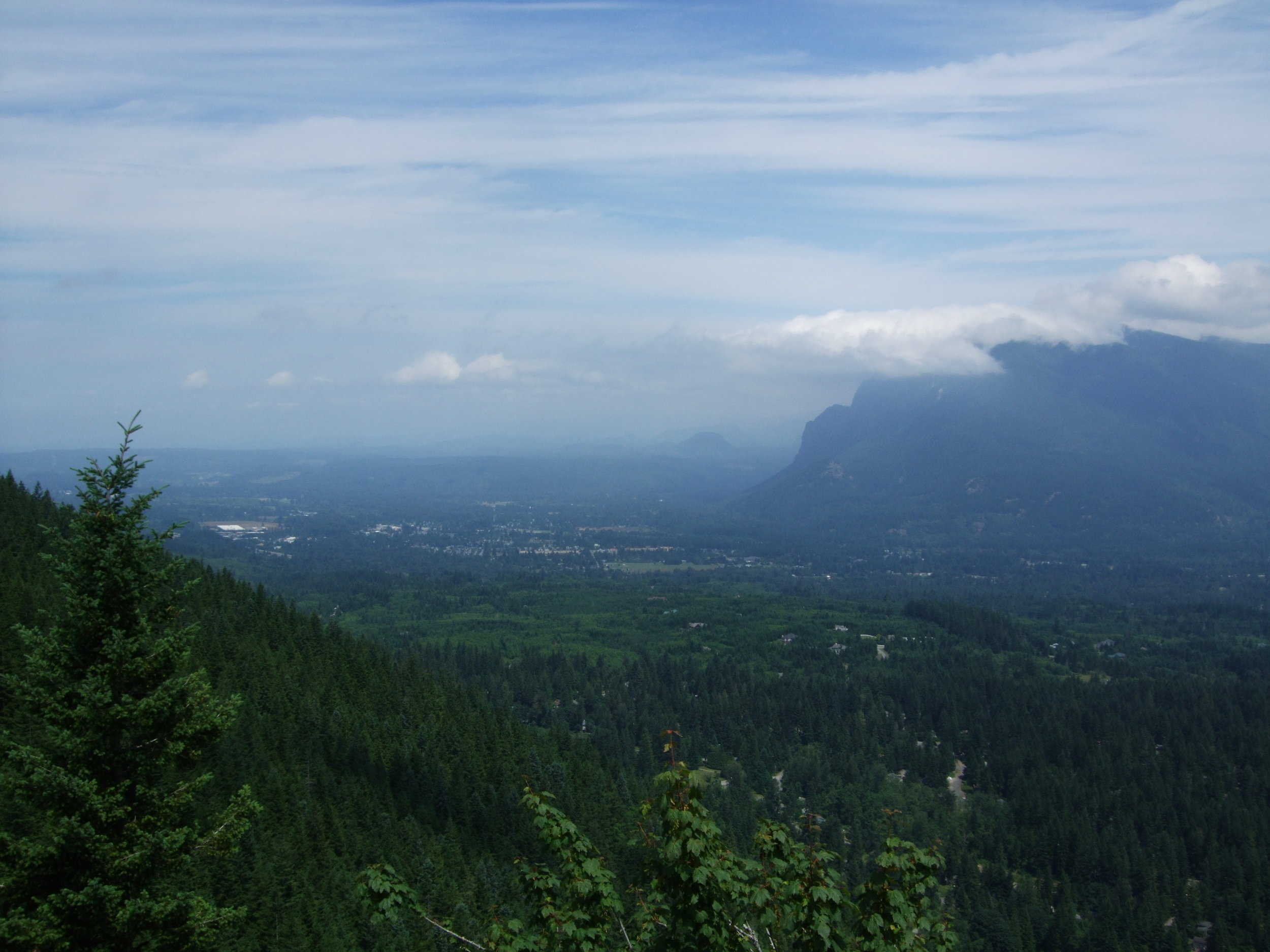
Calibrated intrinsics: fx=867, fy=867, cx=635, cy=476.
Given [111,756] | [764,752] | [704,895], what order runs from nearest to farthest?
[704,895]
[111,756]
[764,752]

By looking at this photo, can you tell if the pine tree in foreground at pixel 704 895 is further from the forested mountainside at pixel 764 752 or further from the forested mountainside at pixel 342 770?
the forested mountainside at pixel 342 770

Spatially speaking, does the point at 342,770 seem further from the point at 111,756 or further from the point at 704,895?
the point at 704,895

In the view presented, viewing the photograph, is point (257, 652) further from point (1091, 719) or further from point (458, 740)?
point (1091, 719)

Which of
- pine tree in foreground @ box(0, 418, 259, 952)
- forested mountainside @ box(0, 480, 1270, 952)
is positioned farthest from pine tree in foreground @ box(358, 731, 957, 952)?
pine tree in foreground @ box(0, 418, 259, 952)

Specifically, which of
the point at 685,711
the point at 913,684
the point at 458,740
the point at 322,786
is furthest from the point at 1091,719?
the point at 322,786

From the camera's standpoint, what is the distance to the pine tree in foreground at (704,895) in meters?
11.2

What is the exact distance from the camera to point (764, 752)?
87625mm

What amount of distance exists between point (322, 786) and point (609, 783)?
22855 mm

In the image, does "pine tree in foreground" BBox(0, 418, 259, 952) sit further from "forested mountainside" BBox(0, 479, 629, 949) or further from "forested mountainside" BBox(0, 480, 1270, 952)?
"forested mountainside" BBox(0, 479, 629, 949)

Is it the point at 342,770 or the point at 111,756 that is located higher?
the point at 111,756

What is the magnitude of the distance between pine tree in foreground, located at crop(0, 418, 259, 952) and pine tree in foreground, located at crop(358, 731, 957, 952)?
3.74 meters

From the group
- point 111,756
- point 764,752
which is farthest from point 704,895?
point 764,752

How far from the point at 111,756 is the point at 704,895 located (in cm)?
975

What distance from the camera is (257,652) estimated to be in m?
58.7
